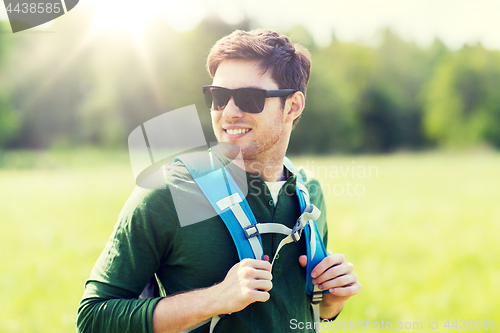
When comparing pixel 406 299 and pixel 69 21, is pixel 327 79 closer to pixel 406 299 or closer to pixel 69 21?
pixel 69 21

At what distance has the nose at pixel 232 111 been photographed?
2.31m

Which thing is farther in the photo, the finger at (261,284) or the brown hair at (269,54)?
the brown hair at (269,54)

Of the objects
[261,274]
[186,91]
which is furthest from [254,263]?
[186,91]

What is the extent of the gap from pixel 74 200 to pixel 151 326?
43.6ft

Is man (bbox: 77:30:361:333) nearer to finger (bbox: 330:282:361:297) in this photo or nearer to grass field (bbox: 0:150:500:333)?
finger (bbox: 330:282:361:297)

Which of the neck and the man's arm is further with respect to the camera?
the neck

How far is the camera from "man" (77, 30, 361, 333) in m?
1.80

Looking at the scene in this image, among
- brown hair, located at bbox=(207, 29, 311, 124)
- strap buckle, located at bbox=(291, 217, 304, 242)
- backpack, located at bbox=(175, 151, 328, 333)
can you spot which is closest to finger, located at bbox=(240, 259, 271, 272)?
backpack, located at bbox=(175, 151, 328, 333)

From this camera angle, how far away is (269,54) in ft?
7.88

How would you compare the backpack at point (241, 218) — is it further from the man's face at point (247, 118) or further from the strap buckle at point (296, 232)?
the man's face at point (247, 118)

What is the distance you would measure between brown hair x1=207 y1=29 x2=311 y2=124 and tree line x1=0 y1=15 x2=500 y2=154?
143ft

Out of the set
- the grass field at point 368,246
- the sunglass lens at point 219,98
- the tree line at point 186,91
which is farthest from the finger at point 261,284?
the tree line at point 186,91

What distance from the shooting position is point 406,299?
6578 mm

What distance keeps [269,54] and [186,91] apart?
151 feet
